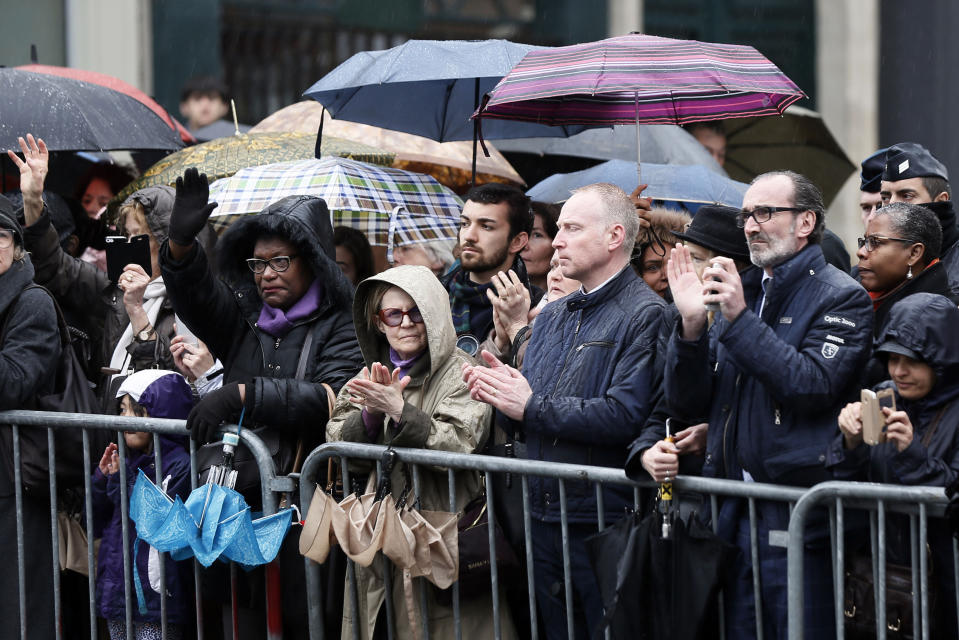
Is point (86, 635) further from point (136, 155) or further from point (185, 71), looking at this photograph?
point (185, 71)

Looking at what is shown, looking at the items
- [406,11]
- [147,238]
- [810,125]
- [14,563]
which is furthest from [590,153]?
[406,11]

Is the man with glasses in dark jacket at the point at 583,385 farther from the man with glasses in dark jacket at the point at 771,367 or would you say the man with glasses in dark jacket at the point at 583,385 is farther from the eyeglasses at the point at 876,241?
the eyeglasses at the point at 876,241

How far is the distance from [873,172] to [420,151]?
3.04 m

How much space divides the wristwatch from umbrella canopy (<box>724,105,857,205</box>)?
5008 millimetres

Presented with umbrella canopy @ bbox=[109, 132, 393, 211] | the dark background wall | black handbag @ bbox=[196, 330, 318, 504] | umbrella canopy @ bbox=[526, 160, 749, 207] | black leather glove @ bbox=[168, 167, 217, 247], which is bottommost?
black handbag @ bbox=[196, 330, 318, 504]

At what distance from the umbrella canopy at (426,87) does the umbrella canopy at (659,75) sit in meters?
0.57

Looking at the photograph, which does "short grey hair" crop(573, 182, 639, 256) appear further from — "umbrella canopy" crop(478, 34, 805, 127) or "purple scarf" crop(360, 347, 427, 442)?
"purple scarf" crop(360, 347, 427, 442)

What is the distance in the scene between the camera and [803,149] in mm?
9750

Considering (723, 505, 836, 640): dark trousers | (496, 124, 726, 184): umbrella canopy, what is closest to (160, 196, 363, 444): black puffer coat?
(723, 505, 836, 640): dark trousers

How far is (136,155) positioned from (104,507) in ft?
14.2

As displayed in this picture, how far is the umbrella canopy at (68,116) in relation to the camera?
6742 millimetres

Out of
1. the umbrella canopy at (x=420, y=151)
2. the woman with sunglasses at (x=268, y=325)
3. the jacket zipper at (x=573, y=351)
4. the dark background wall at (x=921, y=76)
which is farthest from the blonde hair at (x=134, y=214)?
the dark background wall at (x=921, y=76)

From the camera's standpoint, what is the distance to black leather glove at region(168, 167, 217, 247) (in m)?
5.48

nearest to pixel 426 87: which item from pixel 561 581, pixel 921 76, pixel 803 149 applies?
pixel 803 149
